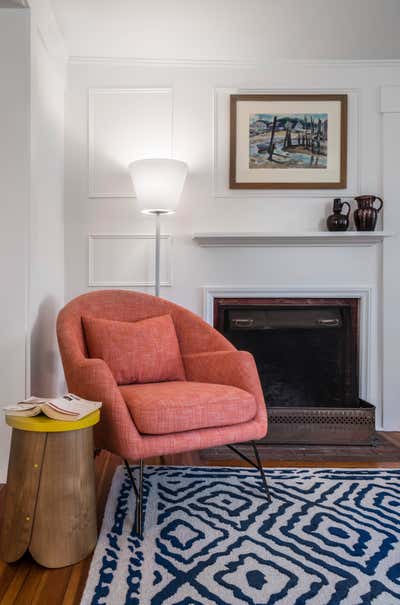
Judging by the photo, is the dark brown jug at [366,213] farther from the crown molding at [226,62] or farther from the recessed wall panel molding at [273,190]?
the crown molding at [226,62]

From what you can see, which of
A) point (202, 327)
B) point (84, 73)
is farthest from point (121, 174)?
point (202, 327)

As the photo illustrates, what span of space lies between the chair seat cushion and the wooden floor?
18.4 inches

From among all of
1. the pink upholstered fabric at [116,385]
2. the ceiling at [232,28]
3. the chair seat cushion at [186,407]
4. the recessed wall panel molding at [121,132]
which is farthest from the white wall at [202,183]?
the chair seat cushion at [186,407]

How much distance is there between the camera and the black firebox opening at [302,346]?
298 centimetres

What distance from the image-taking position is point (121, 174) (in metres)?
2.96

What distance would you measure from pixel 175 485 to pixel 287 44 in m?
2.62

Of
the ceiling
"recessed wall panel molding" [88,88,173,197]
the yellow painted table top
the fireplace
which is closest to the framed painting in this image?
the ceiling

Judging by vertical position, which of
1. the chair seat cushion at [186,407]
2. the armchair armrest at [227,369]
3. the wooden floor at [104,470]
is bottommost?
the wooden floor at [104,470]

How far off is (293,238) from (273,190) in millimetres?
358

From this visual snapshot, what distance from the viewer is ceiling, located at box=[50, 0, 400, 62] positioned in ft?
8.03

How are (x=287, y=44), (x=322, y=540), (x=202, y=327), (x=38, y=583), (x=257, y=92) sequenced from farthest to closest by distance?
(x=257, y=92) < (x=287, y=44) < (x=202, y=327) < (x=322, y=540) < (x=38, y=583)

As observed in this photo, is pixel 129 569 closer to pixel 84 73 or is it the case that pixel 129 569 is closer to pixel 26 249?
pixel 26 249

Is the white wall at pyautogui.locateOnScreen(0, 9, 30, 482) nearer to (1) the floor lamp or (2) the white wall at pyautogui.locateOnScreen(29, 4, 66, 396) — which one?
(2) the white wall at pyautogui.locateOnScreen(29, 4, 66, 396)

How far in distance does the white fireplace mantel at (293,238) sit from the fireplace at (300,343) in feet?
1.21
